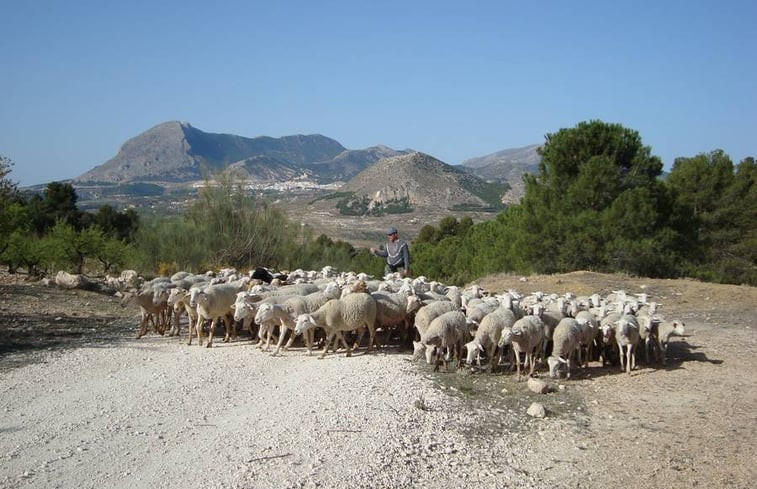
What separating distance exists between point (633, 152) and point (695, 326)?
11.1 m

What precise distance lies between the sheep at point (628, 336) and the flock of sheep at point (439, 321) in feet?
0.05

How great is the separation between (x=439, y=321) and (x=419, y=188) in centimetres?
7789

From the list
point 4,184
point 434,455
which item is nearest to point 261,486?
point 434,455

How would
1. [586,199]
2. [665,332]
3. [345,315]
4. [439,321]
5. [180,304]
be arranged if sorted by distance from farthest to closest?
[586,199] < [180,304] < [345,315] < [665,332] < [439,321]

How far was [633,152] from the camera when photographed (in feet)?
75.6

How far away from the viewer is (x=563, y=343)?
365 inches

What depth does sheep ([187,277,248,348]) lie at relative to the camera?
35.7ft

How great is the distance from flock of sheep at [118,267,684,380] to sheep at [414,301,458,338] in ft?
0.06

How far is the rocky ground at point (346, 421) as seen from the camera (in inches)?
228

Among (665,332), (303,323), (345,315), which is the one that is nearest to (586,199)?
(665,332)

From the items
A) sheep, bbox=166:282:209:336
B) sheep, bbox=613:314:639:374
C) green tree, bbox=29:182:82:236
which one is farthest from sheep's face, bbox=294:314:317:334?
green tree, bbox=29:182:82:236

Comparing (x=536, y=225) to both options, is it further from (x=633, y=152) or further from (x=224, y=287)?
(x=224, y=287)

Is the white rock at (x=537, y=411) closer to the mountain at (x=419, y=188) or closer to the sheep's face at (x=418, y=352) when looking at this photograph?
the sheep's face at (x=418, y=352)

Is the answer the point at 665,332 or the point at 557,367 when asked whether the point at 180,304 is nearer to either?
the point at 557,367
